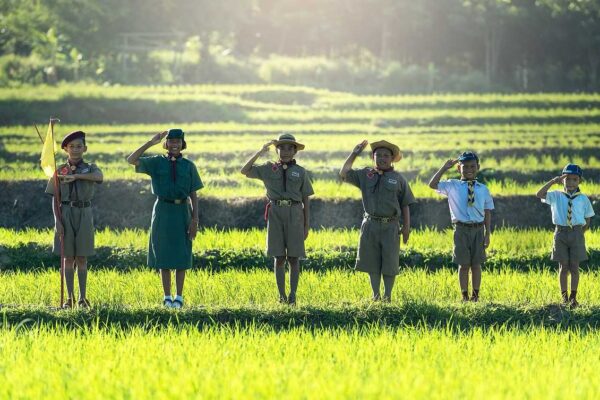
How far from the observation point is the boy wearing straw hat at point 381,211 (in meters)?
8.09

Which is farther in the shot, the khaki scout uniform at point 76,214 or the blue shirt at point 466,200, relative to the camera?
the blue shirt at point 466,200

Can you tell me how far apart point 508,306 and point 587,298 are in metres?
1.26

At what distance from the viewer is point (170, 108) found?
2691cm

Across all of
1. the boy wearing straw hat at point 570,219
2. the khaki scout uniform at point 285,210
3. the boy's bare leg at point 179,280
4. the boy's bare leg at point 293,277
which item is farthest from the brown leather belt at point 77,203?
the boy wearing straw hat at point 570,219

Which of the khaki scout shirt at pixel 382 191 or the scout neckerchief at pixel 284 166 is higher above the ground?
the scout neckerchief at pixel 284 166

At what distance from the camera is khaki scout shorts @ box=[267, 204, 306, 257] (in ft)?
27.0

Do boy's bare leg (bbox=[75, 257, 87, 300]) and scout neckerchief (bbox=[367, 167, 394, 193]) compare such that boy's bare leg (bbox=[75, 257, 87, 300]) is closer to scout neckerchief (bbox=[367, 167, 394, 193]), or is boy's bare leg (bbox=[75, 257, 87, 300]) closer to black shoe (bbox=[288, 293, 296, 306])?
black shoe (bbox=[288, 293, 296, 306])

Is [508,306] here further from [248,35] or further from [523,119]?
[248,35]

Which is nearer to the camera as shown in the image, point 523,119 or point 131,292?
point 131,292

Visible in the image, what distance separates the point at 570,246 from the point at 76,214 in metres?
3.61

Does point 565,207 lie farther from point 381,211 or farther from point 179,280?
point 179,280

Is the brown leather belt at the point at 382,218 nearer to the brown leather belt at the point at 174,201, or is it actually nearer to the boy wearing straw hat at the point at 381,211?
the boy wearing straw hat at the point at 381,211

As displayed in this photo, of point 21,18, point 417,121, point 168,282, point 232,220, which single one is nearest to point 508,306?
point 168,282

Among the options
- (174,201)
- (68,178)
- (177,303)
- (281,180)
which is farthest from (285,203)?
(68,178)
